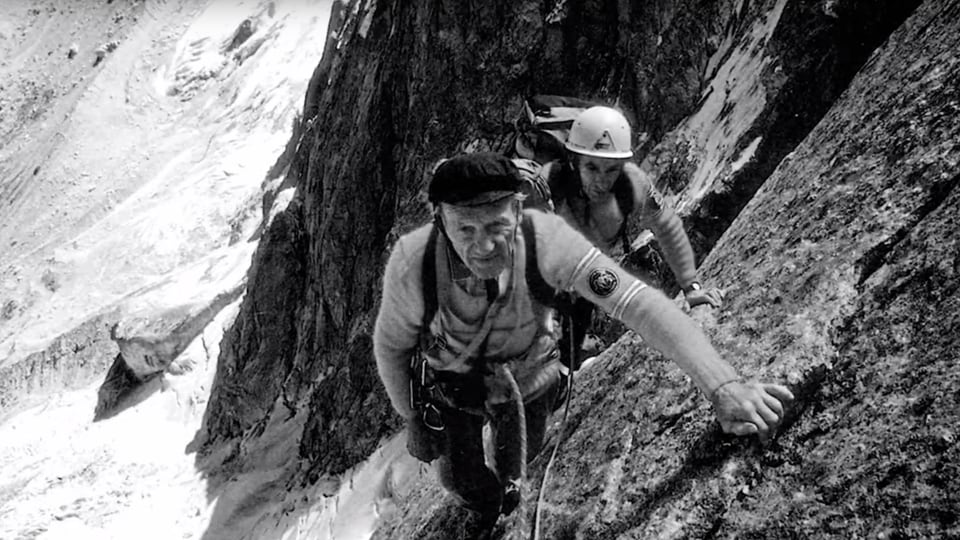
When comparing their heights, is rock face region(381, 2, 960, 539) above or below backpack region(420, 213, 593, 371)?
below

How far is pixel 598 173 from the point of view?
17.6ft

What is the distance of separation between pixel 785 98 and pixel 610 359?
427 cm

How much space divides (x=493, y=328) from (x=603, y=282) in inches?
30.3

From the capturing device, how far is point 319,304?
18422 millimetres

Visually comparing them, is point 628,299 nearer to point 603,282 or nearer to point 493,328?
point 603,282

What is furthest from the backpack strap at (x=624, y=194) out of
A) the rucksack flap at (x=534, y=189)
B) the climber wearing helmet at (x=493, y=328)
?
the climber wearing helmet at (x=493, y=328)

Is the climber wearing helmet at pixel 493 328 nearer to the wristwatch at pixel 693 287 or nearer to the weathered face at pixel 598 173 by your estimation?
the wristwatch at pixel 693 287

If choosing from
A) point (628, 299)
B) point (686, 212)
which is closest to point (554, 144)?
point (686, 212)

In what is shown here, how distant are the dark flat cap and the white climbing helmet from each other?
2.27m

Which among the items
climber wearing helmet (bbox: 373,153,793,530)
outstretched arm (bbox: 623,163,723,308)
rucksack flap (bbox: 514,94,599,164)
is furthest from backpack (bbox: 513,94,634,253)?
climber wearing helmet (bbox: 373,153,793,530)

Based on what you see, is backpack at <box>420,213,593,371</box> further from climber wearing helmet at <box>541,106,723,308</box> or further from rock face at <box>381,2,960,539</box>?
climber wearing helmet at <box>541,106,723,308</box>

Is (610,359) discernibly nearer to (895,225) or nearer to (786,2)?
(895,225)

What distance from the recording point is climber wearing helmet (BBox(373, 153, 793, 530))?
290cm

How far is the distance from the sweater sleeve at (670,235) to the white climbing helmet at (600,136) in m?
0.41
